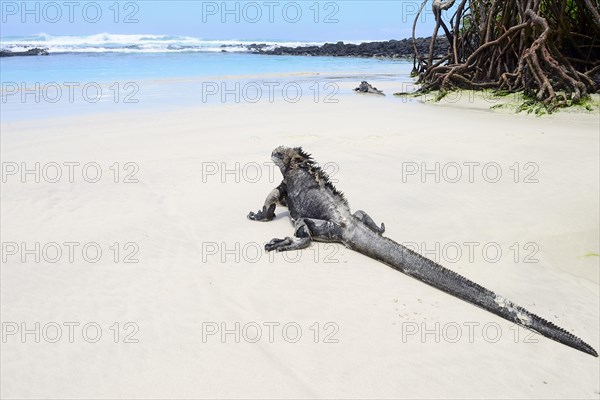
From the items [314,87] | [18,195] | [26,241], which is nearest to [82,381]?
[26,241]

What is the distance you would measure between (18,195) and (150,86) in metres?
12.6

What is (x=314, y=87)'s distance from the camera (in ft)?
58.2

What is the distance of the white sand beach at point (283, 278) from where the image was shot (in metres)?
2.82

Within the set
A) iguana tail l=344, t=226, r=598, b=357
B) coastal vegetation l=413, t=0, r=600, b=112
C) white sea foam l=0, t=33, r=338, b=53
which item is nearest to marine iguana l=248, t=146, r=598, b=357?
iguana tail l=344, t=226, r=598, b=357

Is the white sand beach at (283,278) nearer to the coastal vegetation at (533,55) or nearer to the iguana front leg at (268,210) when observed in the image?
the iguana front leg at (268,210)

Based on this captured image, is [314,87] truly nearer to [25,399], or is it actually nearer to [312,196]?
[312,196]

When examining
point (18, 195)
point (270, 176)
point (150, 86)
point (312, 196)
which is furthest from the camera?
point (150, 86)

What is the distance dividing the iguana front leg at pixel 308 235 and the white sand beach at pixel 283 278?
115 millimetres

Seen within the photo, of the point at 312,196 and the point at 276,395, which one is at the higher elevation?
the point at 312,196

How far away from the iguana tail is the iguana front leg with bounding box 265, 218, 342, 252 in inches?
5.9

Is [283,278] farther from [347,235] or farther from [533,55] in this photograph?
[533,55]

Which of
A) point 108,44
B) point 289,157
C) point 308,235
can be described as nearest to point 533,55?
point 289,157

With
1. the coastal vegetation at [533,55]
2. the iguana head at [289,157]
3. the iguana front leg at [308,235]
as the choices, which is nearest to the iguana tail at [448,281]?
the iguana front leg at [308,235]

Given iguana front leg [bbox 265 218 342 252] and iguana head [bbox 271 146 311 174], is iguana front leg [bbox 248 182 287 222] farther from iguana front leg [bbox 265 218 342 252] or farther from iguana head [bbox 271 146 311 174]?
iguana front leg [bbox 265 218 342 252]
